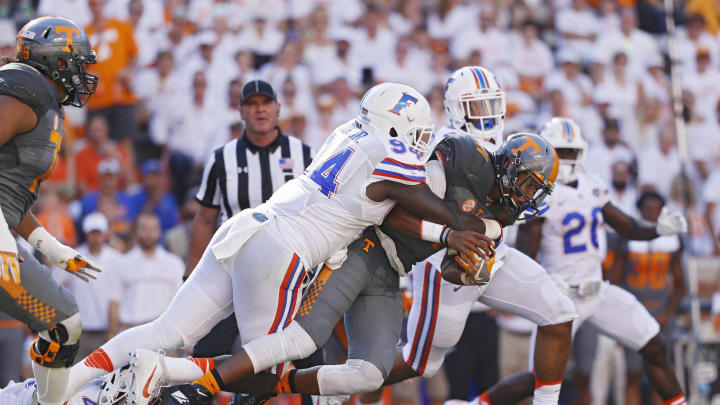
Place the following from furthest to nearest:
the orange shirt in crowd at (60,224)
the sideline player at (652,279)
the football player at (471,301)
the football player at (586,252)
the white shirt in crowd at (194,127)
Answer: the white shirt in crowd at (194,127) < the sideline player at (652,279) < the orange shirt in crowd at (60,224) < the football player at (586,252) < the football player at (471,301)

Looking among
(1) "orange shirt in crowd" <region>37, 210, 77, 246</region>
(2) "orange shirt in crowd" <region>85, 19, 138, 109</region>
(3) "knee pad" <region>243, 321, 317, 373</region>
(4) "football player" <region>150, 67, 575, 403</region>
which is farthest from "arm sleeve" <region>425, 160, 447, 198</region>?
(2) "orange shirt in crowd" <region>85, 19, 138, 109</region>

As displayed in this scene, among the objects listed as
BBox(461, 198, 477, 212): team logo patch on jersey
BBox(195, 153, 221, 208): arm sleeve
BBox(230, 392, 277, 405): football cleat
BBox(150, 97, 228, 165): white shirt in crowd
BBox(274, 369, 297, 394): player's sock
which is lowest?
BBox(230, 392, 277, 405): football cleat

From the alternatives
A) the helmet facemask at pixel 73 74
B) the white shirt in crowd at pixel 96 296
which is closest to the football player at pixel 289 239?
the helmet facemask at pixel 73 74

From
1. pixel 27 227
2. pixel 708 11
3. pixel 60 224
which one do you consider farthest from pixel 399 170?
pixel 708 11

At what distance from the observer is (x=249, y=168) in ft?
20.4

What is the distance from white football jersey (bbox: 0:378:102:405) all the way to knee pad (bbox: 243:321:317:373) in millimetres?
736

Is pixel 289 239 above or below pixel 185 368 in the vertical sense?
above

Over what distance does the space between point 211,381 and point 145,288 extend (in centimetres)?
338

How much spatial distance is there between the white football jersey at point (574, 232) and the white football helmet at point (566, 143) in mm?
87

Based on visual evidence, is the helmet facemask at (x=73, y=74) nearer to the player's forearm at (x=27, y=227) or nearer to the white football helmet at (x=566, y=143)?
the player's forearm at (x=27, y=227)

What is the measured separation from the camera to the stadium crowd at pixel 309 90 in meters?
8.74

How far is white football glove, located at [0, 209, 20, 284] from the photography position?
4.45 m

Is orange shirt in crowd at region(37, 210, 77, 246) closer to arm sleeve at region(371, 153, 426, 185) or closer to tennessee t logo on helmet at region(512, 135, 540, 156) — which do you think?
arm sleeve at region(371, 153, 426, 185)

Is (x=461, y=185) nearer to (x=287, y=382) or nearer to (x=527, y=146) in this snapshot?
(x=527, y=146)
